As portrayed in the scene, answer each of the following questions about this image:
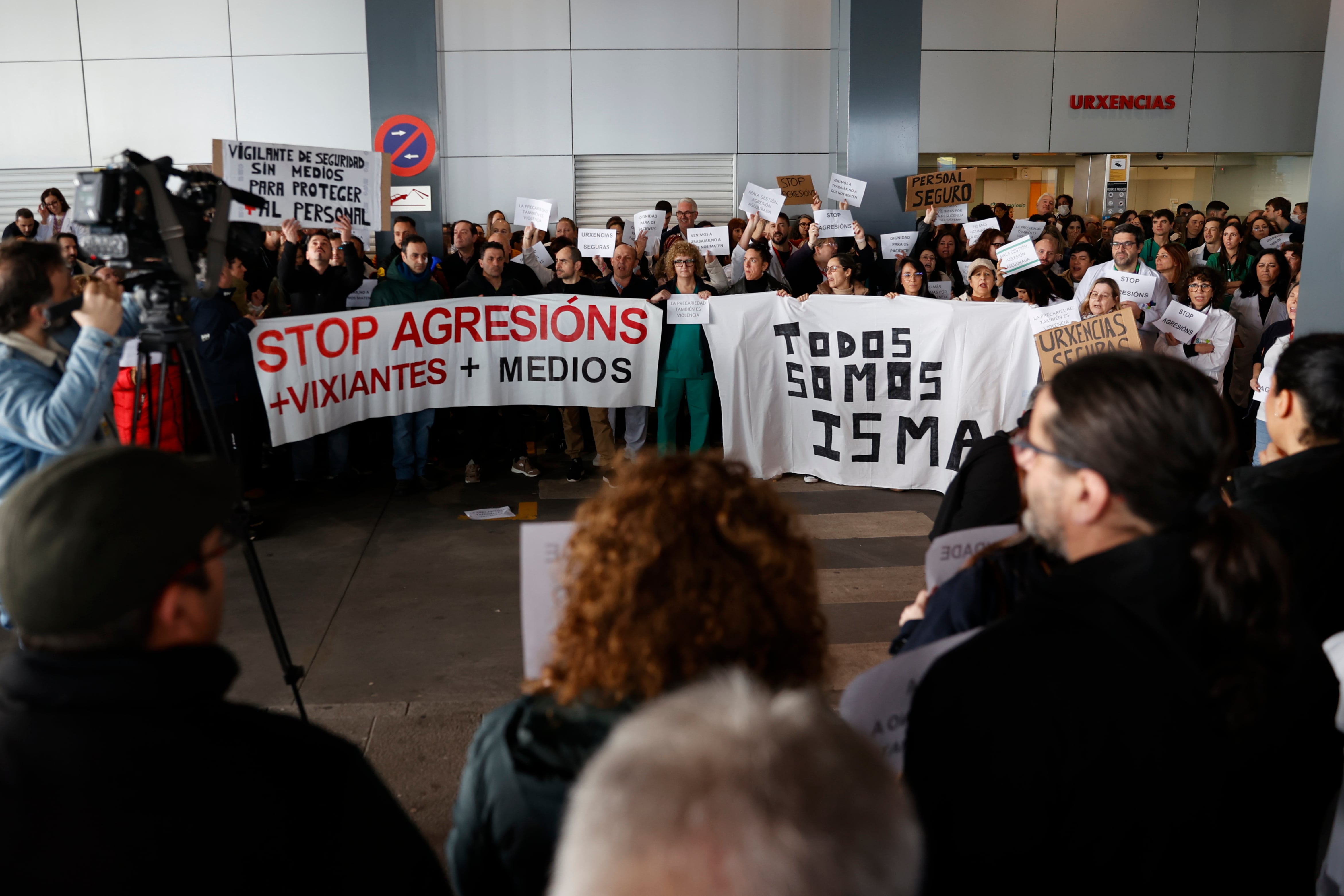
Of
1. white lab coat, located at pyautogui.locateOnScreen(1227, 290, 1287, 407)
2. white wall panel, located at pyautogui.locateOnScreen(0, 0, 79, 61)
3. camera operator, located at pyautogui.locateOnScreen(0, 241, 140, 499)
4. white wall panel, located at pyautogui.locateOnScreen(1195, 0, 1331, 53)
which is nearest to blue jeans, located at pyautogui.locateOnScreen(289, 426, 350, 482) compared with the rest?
camera operator, located at pyautogui.locateOnScreen(0, 241, 140, 499)

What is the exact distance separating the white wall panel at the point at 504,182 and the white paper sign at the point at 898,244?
17.9 feet

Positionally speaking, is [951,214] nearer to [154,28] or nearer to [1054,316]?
[1054,316]

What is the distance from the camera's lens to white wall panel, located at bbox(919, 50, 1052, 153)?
1410 centimetres

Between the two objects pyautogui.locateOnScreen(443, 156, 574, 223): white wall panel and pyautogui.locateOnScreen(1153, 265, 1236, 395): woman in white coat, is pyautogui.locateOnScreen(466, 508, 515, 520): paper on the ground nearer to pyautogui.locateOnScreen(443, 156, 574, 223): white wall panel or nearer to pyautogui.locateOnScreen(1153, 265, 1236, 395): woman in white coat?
pyautogui.locateOnScreen(1153, 265, 1236, 395): woman in white coat

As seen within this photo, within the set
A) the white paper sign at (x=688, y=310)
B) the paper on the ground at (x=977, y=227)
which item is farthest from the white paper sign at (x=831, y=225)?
the white paper sign at (x=688, y=310)

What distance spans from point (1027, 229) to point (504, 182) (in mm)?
7236

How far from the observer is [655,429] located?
923 cm

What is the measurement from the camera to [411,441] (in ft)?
25.0

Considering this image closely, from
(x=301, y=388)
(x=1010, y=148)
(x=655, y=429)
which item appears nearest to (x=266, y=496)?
(x=301, y=388)

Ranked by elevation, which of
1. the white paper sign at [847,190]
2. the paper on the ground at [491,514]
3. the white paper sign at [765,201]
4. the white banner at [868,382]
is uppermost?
the white paper sign at [847,190]

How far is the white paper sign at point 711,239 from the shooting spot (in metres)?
8.98

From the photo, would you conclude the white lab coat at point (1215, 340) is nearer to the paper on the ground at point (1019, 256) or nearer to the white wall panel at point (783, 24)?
the paper on the ground at point (1019, 256)

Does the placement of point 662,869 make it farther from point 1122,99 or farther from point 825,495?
point 1122,99

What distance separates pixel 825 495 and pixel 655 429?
2.27m
